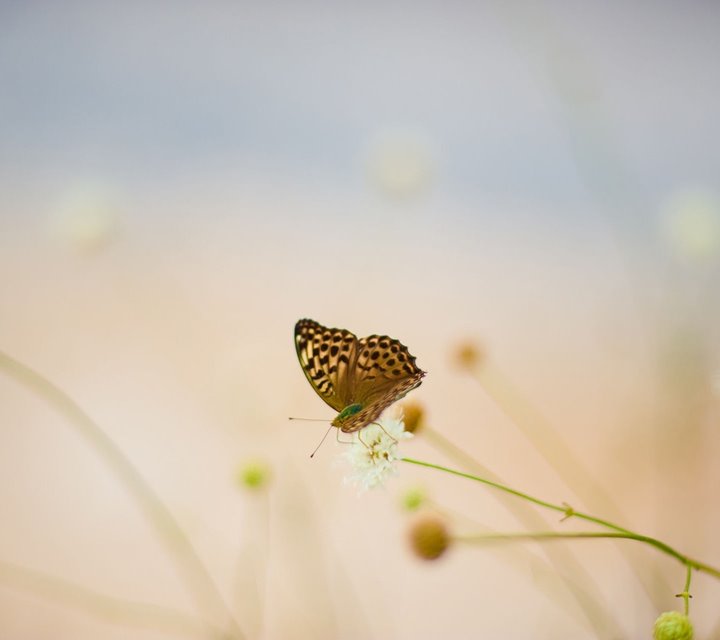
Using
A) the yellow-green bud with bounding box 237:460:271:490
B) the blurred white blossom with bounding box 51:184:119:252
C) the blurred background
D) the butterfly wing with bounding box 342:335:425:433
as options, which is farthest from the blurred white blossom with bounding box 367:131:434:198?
the butterfly wing with bounding box 342:335:425:433

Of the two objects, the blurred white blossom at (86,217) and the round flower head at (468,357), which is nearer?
the round flower head at (468,357)

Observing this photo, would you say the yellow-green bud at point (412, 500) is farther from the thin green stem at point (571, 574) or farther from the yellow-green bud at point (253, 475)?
the yellow-green bud at point (253, 475)

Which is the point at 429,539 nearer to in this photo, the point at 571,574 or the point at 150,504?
the point at 571,574

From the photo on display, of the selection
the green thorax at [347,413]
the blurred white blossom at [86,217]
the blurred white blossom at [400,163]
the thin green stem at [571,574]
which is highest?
the blurred white blossom at [86,217]

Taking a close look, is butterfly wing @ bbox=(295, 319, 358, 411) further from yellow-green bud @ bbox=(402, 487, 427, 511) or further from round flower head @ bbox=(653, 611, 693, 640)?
round flower head @ bbox=(653, 611, 693, 640)

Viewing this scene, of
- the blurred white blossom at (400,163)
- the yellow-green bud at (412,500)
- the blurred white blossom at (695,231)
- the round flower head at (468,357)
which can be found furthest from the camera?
the blurred white blossom at (400,163)

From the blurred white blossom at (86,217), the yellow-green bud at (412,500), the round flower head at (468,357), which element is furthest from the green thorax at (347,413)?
the blurred white blossom at (86,217)

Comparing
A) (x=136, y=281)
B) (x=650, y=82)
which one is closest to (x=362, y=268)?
(x=136, y=281)
